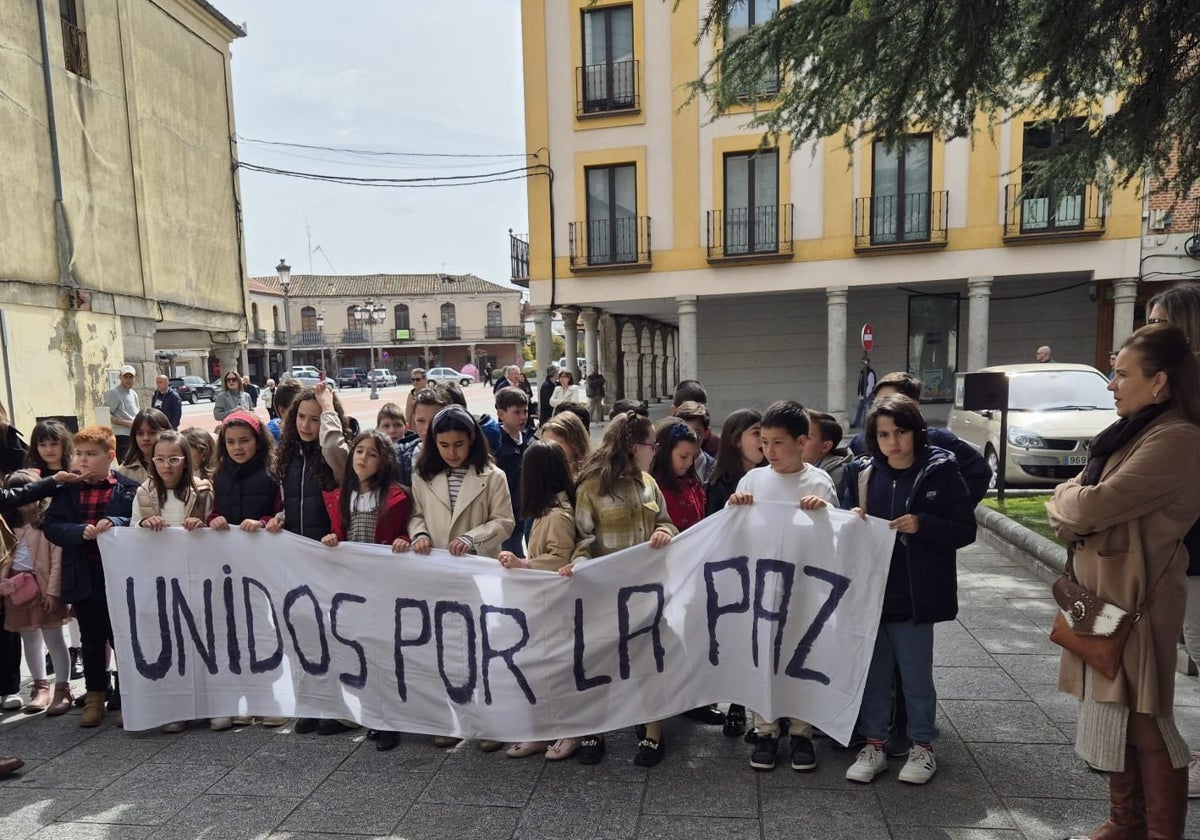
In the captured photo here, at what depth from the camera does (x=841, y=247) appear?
17.7 meters

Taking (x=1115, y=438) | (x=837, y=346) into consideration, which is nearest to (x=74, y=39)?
(x=1115, y=438)

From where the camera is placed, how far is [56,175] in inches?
440

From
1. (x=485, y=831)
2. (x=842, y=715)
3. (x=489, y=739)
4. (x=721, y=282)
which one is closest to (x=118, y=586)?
(x=489, y=739)

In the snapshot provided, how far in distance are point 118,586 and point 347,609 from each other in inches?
54.1

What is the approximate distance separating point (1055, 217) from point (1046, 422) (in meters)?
10.2

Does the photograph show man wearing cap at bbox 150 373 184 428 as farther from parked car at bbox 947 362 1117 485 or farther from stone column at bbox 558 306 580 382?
parked car at bbox 947 362 1117 485

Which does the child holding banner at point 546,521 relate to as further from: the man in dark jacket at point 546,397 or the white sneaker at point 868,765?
the man in dark jacket at point 546,397

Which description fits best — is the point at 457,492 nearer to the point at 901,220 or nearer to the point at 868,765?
the point at 868,765

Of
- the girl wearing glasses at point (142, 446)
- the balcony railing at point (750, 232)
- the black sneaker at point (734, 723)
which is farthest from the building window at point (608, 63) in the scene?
the black sneaker at point (734, 723)

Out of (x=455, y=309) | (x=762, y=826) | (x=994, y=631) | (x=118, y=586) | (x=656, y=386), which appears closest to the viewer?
(x=762, y=826)

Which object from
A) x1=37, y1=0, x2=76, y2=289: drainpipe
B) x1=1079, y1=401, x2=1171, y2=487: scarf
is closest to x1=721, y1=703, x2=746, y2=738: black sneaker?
x1=1079, y1=401, x2=1171, y2=487: scarf

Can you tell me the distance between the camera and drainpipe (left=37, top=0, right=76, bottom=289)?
35.7 feet

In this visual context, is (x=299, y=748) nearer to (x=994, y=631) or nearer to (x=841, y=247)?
(x=994, y=631)

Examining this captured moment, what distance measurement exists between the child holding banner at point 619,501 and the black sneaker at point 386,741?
0.97 meters
